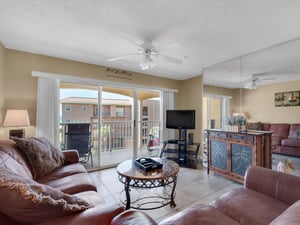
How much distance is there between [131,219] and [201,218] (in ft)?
2.05

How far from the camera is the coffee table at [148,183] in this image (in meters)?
1.85

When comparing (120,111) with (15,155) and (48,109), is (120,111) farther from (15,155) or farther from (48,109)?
(15,155)

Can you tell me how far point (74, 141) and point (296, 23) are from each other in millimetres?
4141

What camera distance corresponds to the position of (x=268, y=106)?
2781mm

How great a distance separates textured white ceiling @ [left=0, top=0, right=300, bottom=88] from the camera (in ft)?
5.54

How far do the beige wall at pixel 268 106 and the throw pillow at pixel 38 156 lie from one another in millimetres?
3395

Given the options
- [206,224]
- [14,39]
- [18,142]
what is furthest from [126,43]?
[206,224]

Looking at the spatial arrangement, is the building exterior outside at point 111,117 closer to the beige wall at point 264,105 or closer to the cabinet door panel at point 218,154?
the cabinet door panel at point 218,154

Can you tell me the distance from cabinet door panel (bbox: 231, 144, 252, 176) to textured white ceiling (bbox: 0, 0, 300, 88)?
4.21 feet

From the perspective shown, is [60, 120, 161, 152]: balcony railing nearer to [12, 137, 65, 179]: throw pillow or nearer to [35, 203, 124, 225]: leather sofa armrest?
[12, 137, 65, 179]: throw pillow

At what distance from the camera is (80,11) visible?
1.78 metres

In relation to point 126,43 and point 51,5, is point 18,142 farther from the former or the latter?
point 126,43

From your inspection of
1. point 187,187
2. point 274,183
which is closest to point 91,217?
point 274,183

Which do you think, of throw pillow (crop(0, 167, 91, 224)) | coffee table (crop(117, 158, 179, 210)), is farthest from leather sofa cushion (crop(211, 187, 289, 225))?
throw pillow (crop(0, 167, 91, 224))
